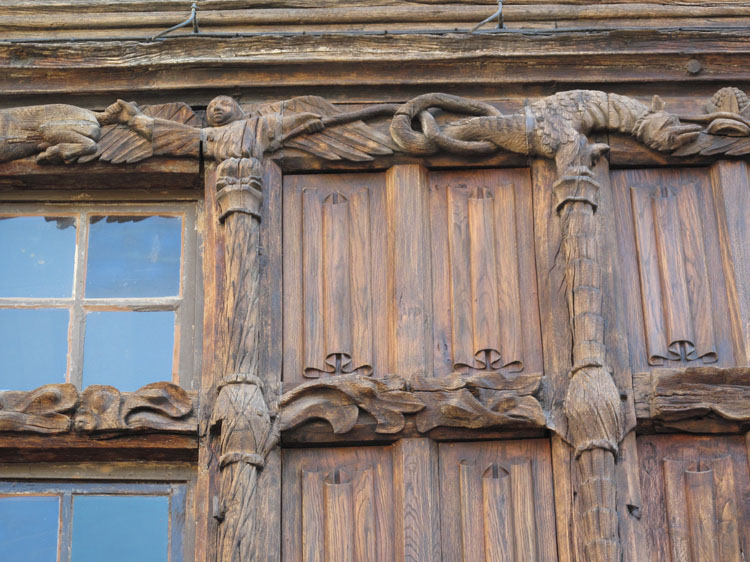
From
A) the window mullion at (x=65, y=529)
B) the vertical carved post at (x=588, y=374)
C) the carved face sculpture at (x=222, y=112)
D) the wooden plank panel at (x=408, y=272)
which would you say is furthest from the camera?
the carved face sculpture at (x=222, y=112)

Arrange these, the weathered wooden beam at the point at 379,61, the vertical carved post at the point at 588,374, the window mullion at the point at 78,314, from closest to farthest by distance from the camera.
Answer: the vertical carved post at the point at 588,374
the window mullion at the point at 78,314
the weathered wooden beam at the point at 379,61

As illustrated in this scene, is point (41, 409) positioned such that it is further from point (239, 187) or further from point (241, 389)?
point (239, 187)

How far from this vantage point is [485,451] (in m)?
5.53

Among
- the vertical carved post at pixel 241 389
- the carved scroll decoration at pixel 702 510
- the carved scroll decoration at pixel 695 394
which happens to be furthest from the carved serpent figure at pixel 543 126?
the carved scroll decoration at pixel 702 510

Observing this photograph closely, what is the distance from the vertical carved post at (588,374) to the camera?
208 inches

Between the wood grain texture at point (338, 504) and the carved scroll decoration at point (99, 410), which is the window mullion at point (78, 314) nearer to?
the carved scroll decoration at point (99, 410)

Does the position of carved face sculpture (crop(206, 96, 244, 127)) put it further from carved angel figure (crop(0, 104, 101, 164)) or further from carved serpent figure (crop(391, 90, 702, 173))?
carved serpent figure (crop(391, 90, 702, 173))

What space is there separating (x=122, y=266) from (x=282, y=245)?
2.12 feet

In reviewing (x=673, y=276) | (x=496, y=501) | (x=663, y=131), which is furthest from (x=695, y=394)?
(x=663, y=131)

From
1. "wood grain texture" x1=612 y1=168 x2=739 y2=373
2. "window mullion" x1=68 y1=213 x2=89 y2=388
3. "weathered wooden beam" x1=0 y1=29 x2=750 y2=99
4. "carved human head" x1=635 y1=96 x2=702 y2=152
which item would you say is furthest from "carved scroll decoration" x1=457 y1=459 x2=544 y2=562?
"weathered wooden beam" x1=0 y1=29 x2=750 y2=99

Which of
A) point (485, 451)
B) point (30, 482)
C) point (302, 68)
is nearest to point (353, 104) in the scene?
point (302, 68)

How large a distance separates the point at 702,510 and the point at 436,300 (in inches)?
48.2

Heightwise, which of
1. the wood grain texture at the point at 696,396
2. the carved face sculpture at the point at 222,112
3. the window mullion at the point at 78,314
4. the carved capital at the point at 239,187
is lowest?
the wood grain texture at the point at 696,396

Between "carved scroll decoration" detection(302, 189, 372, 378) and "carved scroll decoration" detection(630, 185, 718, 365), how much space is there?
104 cm
